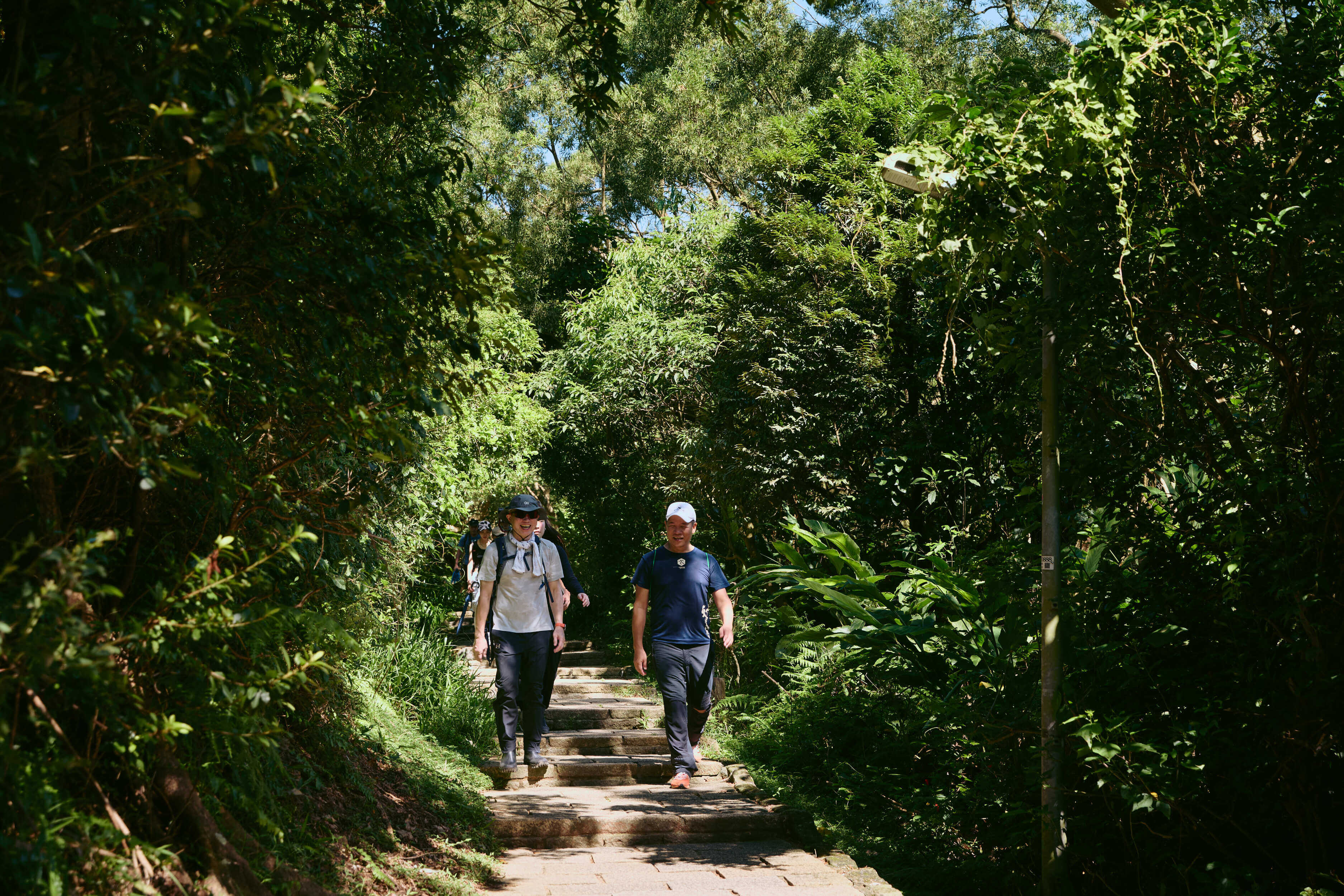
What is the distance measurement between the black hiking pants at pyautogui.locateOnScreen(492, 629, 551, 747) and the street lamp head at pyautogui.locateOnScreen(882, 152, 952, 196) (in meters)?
4.03

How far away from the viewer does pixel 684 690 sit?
750 centimetres

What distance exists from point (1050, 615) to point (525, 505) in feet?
12.6

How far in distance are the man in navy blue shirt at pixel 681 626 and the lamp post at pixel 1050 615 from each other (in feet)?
7.92

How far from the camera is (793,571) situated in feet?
24.6

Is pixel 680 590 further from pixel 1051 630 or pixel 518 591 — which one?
pixel 1051 630

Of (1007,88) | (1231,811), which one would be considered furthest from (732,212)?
(1231,811)

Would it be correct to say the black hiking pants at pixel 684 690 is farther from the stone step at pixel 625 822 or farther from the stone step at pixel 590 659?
the stone step at pixel 590 659

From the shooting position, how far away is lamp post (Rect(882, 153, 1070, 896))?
533 centimetres

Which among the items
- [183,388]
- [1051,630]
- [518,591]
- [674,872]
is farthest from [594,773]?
[183,388]

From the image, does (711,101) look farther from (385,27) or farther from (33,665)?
(33,665)

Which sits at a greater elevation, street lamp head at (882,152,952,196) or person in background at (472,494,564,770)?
street lamp head at (882,152,952,196)

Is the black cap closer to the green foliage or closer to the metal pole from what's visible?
the green foliage

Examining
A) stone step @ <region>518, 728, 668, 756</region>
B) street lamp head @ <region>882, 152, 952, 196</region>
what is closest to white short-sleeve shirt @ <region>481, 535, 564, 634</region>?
stone step @ <region>518, 728, 668, 756</region>

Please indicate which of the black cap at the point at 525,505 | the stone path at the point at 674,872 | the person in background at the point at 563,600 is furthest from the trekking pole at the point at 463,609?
the stone path at the point at 674,872
